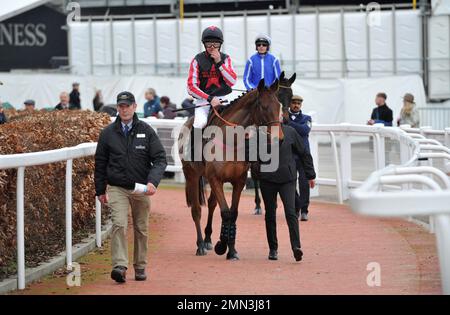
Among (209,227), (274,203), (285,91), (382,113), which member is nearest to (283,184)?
(274,203)

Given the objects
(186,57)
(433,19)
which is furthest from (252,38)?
(433,19)

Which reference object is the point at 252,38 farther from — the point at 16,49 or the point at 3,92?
the point at 16,49

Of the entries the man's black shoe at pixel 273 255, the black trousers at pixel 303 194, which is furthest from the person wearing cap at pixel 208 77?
the black trousers at pixel 303 194

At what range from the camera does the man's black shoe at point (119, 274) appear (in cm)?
939

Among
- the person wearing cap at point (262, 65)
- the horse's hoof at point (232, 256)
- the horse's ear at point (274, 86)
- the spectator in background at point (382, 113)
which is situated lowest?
the horse's hoof at point (232, 256)

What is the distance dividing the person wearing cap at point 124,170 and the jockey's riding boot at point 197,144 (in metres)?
2.13

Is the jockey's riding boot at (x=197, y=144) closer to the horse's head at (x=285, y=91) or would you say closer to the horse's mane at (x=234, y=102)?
the horse's mane at (x=234, y=102)

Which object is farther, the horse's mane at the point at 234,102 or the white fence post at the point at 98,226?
the white fence post at the point at 98,226

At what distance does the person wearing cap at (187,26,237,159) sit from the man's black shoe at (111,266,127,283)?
8.88 ft

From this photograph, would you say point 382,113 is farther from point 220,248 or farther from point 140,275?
point 140,275

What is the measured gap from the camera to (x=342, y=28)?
30.4m

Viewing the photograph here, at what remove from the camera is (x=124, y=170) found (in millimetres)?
9508

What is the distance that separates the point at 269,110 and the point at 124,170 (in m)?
2.00

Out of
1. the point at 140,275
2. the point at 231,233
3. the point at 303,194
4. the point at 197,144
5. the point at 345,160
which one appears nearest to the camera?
the point at 140,275
